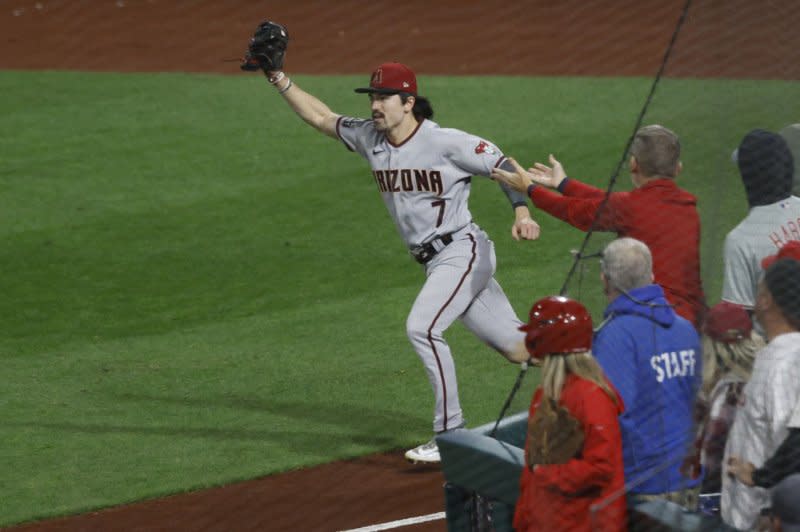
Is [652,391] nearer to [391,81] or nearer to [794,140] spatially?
[794,140]

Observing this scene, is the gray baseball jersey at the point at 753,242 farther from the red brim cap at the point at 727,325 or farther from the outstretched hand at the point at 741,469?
the outstretched hand at the point at 741,469

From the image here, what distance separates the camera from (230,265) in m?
10.3

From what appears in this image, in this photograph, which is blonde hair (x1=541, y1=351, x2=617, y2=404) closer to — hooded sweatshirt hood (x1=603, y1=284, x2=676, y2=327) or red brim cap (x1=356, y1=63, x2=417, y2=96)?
hooded sweatshirt hood (x1=603, y1=284, x2=676, y2=327)

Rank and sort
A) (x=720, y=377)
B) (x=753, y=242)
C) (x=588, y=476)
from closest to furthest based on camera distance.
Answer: (x=588, y=476) < (x=720, y=377) < (x=753, y=242)

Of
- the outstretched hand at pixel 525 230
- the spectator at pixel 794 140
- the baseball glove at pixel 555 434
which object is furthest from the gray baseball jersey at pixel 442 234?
the baseball glove at pixel 555 434

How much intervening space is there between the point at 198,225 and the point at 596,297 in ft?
22.2

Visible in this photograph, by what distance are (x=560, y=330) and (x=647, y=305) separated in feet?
1.16

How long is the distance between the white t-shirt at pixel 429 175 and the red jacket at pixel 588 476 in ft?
7.93

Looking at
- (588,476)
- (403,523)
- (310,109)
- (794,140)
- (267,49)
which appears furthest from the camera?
(310,109)

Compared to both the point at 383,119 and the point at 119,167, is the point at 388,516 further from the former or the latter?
the point at 119,167

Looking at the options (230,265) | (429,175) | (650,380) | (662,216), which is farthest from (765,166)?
(230,265)

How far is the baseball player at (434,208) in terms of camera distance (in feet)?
21.4

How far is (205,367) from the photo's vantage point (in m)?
8.27

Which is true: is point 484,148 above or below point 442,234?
above
